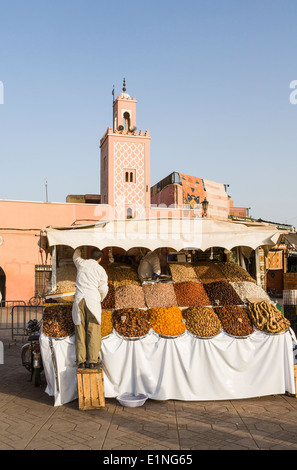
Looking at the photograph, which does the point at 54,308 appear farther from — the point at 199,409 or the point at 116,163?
the point at 116,163

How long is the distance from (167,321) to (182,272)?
1402 mm

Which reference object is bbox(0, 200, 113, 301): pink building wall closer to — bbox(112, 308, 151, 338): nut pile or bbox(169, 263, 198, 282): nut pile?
bbox(169, 263, 198, 282): nut pile

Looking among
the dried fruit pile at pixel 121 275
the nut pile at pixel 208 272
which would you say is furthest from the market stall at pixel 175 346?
the nut pile at pixel 208 272

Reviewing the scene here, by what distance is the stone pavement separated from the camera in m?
3.44

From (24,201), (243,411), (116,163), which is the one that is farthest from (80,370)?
(116,163)

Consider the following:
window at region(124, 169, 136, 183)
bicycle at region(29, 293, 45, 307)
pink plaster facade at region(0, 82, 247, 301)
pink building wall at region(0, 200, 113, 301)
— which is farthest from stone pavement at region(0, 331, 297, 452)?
window at region(124, 169, 136, 183)

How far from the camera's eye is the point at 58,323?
4758 millimetres

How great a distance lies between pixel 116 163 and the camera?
20.8 m

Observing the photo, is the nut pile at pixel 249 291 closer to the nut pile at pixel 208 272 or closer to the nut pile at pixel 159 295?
the nut pile at pixel 208 272

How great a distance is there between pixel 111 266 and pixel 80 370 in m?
2.29

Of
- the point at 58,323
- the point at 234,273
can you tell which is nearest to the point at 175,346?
the point at 58,323

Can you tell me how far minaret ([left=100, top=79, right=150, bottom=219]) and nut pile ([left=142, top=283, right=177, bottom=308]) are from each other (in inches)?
584

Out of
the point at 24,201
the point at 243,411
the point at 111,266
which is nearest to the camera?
the point at 243,411

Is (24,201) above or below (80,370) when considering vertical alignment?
above
